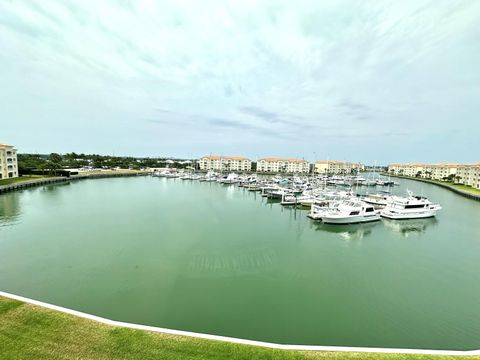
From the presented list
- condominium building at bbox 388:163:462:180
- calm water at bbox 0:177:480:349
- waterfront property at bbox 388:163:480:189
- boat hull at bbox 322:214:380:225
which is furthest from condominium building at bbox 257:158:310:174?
calm water at bbox 0:177:480:349

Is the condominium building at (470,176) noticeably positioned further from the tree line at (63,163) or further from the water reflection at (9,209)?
the tree line at (63,163)

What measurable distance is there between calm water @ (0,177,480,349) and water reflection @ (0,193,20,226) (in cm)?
41

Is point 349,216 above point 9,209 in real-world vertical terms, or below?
above

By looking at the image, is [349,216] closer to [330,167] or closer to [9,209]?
[9,209]

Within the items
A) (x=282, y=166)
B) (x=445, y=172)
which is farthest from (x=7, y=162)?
(x=445, y=172)

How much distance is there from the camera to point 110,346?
5.53m

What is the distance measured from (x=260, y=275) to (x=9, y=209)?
2960cm

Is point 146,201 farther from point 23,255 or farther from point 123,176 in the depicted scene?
point 123,176

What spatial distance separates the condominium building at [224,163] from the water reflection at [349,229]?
80524 millimetres

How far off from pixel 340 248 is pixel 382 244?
13.1 feet

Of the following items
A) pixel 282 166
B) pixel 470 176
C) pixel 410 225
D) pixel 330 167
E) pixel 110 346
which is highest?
pixel 330 167

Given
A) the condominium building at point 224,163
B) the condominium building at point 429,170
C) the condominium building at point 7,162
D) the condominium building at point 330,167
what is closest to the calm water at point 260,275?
the condominium building at point 7,162

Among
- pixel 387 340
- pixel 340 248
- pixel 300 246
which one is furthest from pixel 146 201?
pixel 387 340

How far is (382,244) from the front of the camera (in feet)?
61.2
